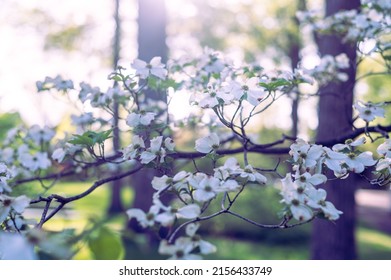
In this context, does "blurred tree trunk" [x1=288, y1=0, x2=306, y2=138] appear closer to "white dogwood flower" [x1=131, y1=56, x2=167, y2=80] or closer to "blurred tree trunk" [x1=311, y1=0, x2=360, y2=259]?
"blurred tree trunk" [x1=311, y1=0, x2=360, y2=259]

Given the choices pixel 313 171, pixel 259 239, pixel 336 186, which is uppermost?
pixel 313 171

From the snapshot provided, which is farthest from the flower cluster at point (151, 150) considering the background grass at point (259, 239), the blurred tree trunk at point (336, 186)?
the background grass at point (259, 239)

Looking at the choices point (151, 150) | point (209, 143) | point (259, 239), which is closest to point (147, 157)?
point (151, 150)

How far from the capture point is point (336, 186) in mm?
3689

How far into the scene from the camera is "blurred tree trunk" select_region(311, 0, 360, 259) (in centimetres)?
364

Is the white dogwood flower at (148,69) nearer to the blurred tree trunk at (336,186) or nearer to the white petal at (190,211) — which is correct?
the white petal at (190,211)

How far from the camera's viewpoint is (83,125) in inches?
90.0

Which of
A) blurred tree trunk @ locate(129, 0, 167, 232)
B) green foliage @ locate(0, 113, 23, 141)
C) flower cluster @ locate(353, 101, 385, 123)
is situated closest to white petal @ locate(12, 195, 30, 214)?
flower cluster @ locate(353, 101, 385, 123)

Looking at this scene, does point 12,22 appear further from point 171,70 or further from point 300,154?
point 300,154

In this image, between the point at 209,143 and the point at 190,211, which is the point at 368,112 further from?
the point at 190,211

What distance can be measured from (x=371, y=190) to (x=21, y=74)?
50.8ft

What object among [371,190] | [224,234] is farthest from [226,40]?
[371,190]

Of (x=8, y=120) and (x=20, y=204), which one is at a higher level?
(x=20, y=204)

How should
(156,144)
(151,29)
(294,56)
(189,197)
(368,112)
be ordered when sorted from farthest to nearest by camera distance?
(294,56) → (151,29) → (368,112) → (156,144) → (189,197)
